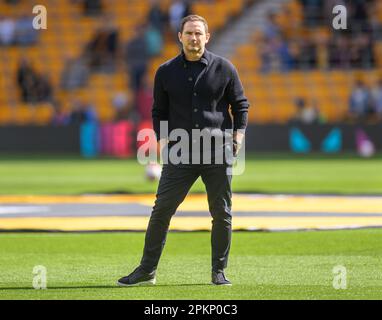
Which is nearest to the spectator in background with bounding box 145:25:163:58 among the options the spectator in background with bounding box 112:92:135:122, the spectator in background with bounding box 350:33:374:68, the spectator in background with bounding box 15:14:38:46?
the spectator in background with bounding box 112:92:135:122

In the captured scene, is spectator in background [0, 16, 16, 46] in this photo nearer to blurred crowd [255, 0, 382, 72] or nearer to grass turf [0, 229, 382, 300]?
blurred crowd [255, 0, 382, 72]

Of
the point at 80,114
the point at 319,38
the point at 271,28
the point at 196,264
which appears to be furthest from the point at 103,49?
the point at 196,264

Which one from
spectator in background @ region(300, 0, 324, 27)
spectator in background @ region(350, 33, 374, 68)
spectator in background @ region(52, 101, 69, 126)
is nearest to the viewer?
spectator in background @ region(52, 101, 69, 126)

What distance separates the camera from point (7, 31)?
124 ft

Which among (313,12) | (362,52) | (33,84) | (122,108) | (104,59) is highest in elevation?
(313,12)

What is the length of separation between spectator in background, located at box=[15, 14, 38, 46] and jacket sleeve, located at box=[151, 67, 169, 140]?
28.5m

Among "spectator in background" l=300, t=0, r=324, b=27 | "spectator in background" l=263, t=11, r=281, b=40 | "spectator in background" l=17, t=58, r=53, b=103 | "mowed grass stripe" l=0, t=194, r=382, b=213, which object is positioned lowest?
"mowed grass stripe" l=0, t=194, r=382, b=213

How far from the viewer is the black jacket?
9.87m

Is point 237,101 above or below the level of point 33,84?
above

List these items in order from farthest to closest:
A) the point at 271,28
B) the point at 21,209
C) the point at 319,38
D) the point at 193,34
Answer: the point at 271,28 < the point at 319,38 < the point at 21,209 < the point at 193,34

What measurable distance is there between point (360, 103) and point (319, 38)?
10.1ft

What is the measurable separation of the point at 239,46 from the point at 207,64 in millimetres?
27176

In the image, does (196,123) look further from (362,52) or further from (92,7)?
(92,7)
